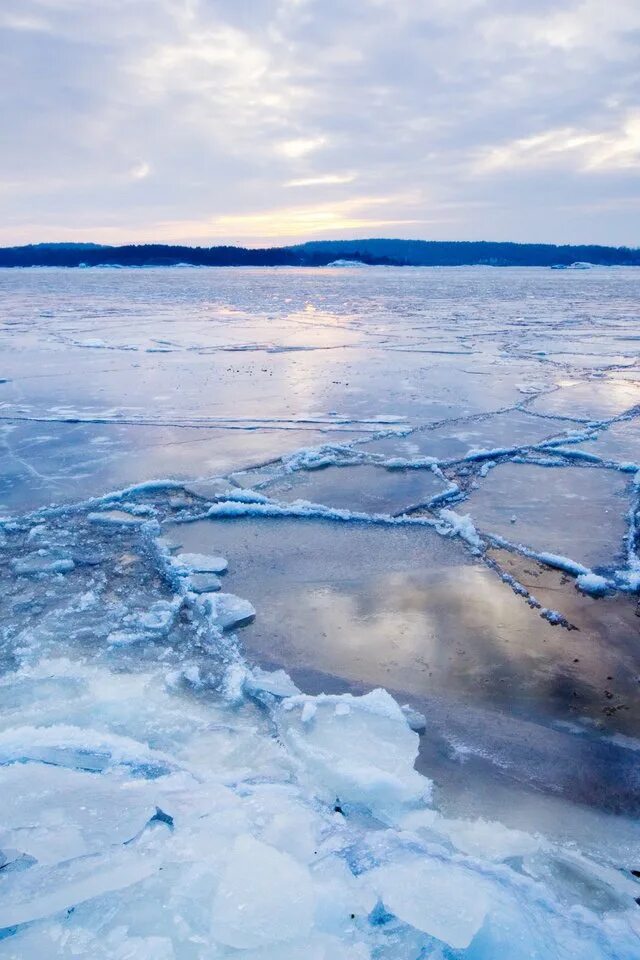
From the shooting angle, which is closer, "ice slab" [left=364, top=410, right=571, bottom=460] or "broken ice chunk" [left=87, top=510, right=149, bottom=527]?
"broken ice chunk" [left=87, top=510, right=149, bottom=527]

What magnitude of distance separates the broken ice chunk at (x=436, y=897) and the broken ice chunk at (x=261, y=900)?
0.21 m

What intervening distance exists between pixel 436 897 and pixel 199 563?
6.98 feet

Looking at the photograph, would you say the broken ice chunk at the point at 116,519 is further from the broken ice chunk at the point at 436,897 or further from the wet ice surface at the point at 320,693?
the broken ice chunk at the point at 436,897

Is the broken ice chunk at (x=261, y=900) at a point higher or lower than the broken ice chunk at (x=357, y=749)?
higher

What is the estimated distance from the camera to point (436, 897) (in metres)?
1.55

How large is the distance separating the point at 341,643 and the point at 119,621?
1025mm

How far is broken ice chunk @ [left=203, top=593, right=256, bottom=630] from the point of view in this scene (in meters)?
2.85

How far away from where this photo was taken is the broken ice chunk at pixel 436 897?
4.80ft

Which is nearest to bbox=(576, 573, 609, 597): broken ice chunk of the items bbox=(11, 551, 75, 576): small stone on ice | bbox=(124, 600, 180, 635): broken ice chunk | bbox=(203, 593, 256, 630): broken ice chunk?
bbox=(203, 593, 256, 630): broken ice chunk

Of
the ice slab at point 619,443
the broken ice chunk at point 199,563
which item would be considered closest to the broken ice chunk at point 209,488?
the broken ice chunk at point 199,563

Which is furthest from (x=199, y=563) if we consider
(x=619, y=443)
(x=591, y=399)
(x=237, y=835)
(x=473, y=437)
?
(x=591, y=399)

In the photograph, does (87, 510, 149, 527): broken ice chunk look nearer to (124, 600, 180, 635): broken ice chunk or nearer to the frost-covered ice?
(124, 600, 180, 635): broken ice chunk

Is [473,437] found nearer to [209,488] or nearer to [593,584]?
[209,488]

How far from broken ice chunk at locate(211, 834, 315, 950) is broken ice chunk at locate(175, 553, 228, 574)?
5.72 ft
